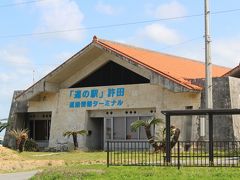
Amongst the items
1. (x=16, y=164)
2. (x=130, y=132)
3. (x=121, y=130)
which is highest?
(x=121, y=130)

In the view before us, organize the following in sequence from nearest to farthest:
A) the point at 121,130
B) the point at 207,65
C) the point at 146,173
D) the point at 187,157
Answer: the point at 146,173 → the point at 187,157 → the point at 207,65 → the point at 121,130

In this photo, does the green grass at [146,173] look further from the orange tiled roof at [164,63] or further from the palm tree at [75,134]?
the palm tree at [75,134]

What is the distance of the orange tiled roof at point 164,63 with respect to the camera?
3098 centimetres

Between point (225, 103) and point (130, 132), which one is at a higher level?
point (225, 103)

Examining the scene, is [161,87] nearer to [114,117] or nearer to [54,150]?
[114,117]

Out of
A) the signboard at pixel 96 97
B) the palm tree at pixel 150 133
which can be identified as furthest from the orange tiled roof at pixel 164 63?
the palm tree at pixel 150 133

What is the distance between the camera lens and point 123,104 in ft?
109

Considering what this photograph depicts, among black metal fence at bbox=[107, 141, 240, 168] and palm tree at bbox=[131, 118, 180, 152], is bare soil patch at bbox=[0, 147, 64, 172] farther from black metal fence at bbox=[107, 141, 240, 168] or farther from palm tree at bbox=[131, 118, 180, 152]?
palm tree at bbox=[131, 118, 180, 152]

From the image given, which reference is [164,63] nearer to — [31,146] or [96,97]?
[96,97]

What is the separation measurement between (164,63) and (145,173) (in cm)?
1981

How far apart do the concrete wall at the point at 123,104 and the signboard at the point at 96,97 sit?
0.16 meters

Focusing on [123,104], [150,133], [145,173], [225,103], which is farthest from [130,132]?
[145,173]

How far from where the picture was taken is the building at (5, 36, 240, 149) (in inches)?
1190

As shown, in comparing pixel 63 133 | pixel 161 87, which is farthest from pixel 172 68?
pixel 63 133
